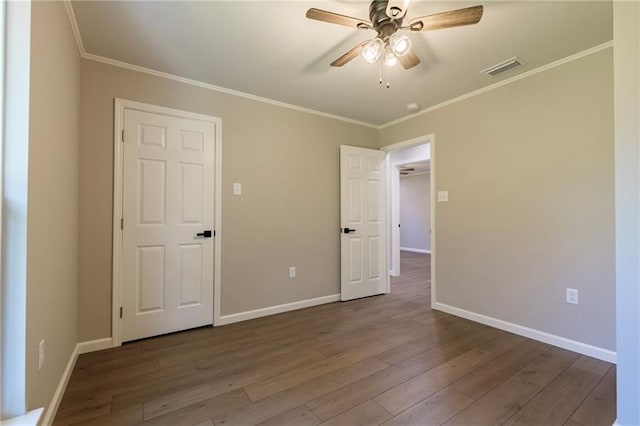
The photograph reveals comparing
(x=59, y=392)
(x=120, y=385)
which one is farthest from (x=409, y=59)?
(x=59, y=392)

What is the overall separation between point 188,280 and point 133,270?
18.6 inches

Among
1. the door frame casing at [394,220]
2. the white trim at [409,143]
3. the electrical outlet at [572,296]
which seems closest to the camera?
the electrical outlet at [572,296]

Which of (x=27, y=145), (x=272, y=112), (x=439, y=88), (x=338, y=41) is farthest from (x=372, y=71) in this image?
(x=27, y=145)

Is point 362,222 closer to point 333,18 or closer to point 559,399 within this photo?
point 559,399

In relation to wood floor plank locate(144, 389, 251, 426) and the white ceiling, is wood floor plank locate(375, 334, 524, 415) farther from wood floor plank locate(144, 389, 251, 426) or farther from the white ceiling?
the white ceiling

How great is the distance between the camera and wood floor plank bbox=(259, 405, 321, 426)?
1539mm

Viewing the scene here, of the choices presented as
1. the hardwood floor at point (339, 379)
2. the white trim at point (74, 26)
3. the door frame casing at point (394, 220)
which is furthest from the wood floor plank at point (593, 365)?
the white trim at point (74, 26)

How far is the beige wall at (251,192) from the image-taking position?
2375 millimetres

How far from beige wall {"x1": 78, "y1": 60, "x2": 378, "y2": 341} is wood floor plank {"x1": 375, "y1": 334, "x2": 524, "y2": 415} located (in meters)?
1.76

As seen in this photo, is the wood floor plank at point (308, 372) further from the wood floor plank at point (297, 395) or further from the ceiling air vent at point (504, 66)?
the ceiling air vent at point (504, 66)

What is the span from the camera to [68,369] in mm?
1969

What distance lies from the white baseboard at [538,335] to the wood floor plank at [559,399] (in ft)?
1.05

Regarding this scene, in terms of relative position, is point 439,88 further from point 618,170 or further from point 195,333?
point 195,333

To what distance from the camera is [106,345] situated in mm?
2408
